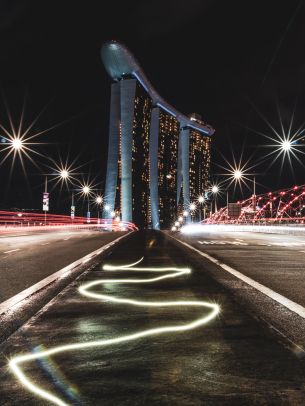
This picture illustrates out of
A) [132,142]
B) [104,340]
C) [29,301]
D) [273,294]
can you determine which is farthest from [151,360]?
[132,142]

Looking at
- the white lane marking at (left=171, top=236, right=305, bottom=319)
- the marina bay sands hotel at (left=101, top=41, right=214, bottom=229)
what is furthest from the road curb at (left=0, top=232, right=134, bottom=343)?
the marina bay sands hotel at (left=101, top=41, right=214, bottom=229)

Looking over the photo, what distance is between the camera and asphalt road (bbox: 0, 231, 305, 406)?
4.02 meters

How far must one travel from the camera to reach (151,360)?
199 inches

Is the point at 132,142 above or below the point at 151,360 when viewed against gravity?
above

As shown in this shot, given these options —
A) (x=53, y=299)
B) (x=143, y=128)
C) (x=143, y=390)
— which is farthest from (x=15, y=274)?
(x=143, y=128)

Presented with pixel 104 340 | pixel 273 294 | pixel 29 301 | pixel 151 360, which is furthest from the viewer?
pixel 273 294

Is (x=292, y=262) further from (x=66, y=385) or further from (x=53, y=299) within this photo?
(x=66, y=385)

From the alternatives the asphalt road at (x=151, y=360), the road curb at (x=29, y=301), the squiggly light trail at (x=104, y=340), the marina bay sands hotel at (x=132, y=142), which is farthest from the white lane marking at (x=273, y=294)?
the marina bay sands hotel at (x=132, y=142)

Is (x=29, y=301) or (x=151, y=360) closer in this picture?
(x=151, y=360)

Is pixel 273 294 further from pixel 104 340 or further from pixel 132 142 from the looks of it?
pixel 132 142

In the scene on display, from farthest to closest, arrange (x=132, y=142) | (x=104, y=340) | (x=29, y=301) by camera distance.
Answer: (x=132, y=142) < (x=29, y=301) < (x=104, y=340)

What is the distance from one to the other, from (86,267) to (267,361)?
10006 millimetres

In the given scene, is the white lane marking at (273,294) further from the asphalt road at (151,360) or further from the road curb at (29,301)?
the road curb at (29,301)

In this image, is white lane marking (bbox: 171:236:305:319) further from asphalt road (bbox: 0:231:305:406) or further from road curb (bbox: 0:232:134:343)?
road curb (bbox: 0:232:134:343)
